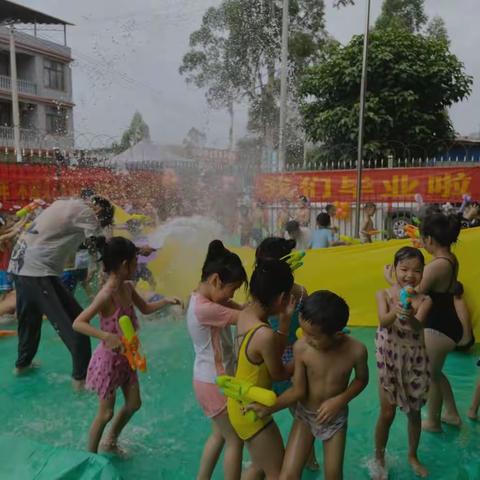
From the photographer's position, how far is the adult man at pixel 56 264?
176 inches

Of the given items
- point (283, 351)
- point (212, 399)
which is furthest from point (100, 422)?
point (283, 351)

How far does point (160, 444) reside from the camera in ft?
11.8

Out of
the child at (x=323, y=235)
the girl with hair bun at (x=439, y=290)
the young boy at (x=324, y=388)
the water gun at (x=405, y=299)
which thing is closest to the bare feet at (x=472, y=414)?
the girl with hair bun at (x=439, y=290)

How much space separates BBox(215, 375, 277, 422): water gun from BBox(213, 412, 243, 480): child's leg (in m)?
0.45

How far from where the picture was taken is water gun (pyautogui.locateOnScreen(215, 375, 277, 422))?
2.11 metres

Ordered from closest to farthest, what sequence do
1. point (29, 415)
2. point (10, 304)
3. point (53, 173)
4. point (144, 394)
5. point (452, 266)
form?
point (452, 266) < point (29, 415) < point (144, 394) < point (10, 304) < point (53, 173)

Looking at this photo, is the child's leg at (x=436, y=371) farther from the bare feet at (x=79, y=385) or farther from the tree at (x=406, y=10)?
the tree at (x=406, y=10)

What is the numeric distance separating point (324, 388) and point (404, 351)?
2.63 feet

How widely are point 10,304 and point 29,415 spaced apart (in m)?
2.64

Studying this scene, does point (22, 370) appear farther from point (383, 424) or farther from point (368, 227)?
point (368, 227)

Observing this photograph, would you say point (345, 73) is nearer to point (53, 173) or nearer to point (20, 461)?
point (53, 173)

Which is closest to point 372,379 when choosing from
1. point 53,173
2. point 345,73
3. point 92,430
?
point 92,430

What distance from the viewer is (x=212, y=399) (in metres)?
2.63

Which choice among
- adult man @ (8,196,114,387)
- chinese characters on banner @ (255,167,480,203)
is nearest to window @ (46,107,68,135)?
chinese characters on banner @ (255,167,480,203)
